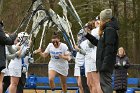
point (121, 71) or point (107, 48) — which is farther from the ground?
point (107, 48)

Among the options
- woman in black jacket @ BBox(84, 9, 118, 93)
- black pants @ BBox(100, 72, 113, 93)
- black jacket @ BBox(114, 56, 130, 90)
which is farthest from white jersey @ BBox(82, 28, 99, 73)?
black jacket @ BBox(114, 56, 130, 90)

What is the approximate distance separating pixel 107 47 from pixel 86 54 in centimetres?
281

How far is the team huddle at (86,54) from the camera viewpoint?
10031mm

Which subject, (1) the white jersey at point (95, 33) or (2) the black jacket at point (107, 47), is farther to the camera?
(1) the white jersey at point (95, 33)

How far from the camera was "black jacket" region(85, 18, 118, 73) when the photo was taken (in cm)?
991

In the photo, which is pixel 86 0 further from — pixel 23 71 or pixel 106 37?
pixel 106 37

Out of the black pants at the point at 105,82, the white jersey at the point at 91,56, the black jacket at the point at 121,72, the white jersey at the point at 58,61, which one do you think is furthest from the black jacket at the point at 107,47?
the black jacket at the point at 121,72

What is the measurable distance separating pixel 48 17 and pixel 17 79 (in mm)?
3063

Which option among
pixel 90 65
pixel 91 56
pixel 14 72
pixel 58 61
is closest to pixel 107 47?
pixel 90 65

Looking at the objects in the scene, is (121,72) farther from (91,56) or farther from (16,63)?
(16,63)

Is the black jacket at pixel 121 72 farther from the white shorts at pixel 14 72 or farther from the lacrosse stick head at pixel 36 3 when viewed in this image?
the white shorts at pixel 14 72

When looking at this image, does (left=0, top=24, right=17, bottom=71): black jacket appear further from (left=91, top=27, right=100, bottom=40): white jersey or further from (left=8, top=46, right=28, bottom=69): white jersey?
(left=8, top=46, right=28, bottom=69): white jersey

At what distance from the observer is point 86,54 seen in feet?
41.7

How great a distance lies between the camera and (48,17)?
52.2 ft
